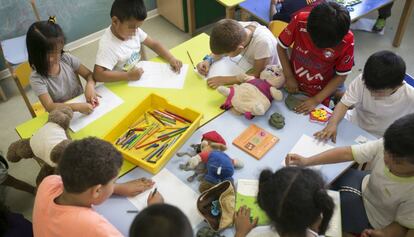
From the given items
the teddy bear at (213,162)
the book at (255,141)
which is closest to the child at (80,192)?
the teddy bear at (213,162)

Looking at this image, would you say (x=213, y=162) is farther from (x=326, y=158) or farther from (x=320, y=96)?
(x=320, y=96)

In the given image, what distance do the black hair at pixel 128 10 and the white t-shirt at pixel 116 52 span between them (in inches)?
5.8

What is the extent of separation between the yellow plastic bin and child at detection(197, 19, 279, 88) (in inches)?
11.7

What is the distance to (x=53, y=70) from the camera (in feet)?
6.39

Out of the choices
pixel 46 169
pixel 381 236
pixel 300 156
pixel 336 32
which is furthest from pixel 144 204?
pixel 336 32

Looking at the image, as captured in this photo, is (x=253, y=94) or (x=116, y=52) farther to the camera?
(x=116, y=52)

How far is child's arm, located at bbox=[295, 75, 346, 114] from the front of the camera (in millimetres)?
1809

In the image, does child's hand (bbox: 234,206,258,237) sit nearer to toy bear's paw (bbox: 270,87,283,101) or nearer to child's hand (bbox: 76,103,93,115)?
toy bear's paw (bbox: 270,87,283,101)

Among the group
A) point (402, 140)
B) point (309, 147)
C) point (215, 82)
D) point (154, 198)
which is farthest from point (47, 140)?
point (402, 140)

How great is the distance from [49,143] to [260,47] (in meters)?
1.21

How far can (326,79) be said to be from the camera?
77.2 inches

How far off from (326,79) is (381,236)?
0.87 m

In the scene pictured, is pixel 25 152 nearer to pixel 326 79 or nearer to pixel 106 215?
pixel 106 215

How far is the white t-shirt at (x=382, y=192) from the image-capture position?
1.40 metres
